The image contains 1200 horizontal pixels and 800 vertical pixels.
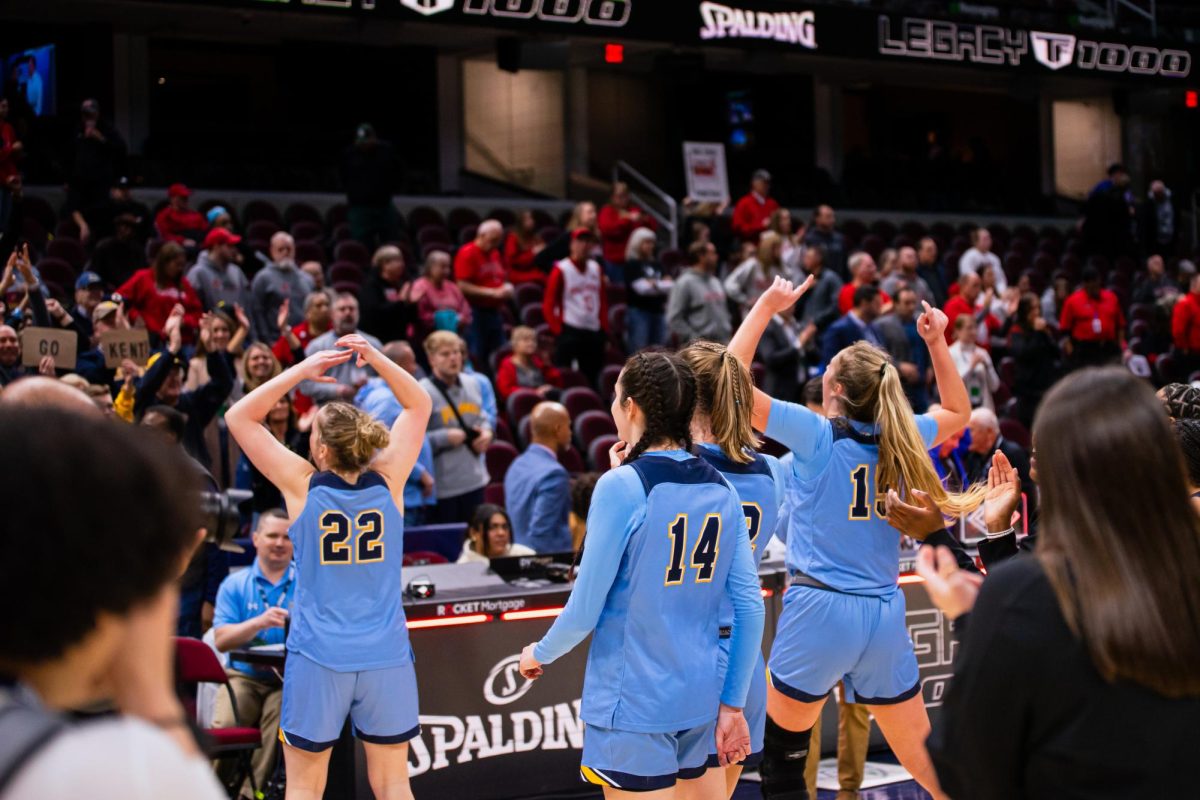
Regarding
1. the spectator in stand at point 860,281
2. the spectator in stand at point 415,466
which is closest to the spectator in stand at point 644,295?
the spectator in stand at point 860,281

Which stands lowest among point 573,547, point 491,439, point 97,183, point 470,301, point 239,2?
point 573,547

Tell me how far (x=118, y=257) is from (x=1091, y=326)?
9204mm

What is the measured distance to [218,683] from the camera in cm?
588

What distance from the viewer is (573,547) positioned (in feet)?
27.0

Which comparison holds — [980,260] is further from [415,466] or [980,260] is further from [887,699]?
[887,699]

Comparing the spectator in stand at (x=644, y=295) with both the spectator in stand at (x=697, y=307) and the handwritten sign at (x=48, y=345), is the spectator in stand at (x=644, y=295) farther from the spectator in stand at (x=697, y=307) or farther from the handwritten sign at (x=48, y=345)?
the handwritten sign at (x=48, y=345)

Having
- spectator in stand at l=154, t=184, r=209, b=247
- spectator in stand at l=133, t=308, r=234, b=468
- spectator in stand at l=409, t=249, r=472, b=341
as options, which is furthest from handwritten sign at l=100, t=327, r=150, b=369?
spectator in stand at l=154, t=184, r=209, b=247

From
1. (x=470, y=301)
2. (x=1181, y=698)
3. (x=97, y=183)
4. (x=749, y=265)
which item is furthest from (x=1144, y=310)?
(x=1181, y=698)

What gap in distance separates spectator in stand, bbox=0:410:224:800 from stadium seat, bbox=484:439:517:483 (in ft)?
27.6

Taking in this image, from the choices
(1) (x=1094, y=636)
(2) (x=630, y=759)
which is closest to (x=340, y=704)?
(2) (x=630, y=759)

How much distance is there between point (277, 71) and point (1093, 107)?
14983mm

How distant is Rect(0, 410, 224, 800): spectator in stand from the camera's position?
54.6 inches

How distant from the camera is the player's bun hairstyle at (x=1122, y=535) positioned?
1969mm

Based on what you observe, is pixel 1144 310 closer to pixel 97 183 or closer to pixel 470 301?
pixel 470 301
